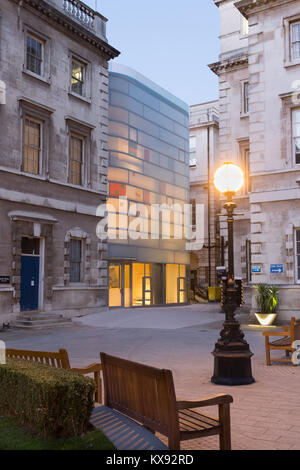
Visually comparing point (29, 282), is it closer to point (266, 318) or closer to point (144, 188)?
point (266, 318)

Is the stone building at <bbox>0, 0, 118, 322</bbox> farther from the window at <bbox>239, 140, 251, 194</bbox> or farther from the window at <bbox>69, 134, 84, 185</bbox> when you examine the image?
the window at <bbox>239, 140, 251, 194</bbox>

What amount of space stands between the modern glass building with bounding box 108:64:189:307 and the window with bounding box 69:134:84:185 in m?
3.46

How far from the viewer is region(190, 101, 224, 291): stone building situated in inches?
1619

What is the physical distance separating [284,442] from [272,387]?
310 cm

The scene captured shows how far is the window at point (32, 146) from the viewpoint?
21.1 metres

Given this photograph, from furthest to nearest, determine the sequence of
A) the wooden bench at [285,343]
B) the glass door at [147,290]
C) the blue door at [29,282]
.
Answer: the glass door at [147,290], the blue door at [29,282], the wooden bench at [285,343]

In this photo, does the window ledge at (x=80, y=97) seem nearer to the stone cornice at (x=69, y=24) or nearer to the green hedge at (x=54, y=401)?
the stone cornice at (x=69, y=24)

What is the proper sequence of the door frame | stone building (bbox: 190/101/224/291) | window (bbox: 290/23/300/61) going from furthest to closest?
stone building (bbox: 190/101/224/291) → the door frame → window (bbox: 290/23/300/61)

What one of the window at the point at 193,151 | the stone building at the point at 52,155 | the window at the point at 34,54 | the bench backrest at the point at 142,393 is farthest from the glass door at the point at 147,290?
the bench backrest at the point at 142,393

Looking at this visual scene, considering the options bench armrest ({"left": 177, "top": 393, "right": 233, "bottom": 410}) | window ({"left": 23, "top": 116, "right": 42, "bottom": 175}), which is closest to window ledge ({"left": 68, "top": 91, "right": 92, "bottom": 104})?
window ({"left": 23, "top": 116, "right": 42, "bottom": 175})

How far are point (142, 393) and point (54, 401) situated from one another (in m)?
0.89

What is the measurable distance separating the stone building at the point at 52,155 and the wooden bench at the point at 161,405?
14.7m

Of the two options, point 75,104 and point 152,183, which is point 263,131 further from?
point 152,183
